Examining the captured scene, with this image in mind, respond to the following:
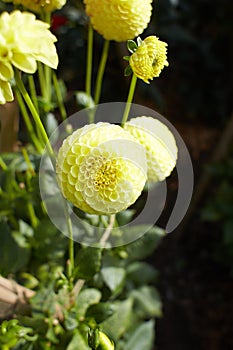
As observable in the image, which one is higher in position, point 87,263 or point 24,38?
point 24,38

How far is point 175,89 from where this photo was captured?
82.5 inches

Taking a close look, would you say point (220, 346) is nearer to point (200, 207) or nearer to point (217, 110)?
point (200, 207)

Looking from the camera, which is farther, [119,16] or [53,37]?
[119,16]

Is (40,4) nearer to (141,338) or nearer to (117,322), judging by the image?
(117,322)

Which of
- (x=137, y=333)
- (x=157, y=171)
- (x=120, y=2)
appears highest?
(x=120, y=2)

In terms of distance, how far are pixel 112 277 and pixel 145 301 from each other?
0.31 metres

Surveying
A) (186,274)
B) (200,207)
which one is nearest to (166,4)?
(200,207)

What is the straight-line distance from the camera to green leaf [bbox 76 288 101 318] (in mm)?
723

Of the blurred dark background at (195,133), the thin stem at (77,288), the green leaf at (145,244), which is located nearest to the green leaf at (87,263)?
the thin stem at (77,288)

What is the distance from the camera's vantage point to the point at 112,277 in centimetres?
80

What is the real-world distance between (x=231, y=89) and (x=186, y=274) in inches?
28.3

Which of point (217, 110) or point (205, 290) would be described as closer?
point (205, 290)

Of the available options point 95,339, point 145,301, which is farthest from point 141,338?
point 95,339

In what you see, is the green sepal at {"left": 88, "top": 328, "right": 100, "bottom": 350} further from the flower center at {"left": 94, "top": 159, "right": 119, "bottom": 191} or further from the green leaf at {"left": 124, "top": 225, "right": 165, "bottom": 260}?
the green leaf at {"left": 124, "top": 225, "right": 165, "bottom": 260}
